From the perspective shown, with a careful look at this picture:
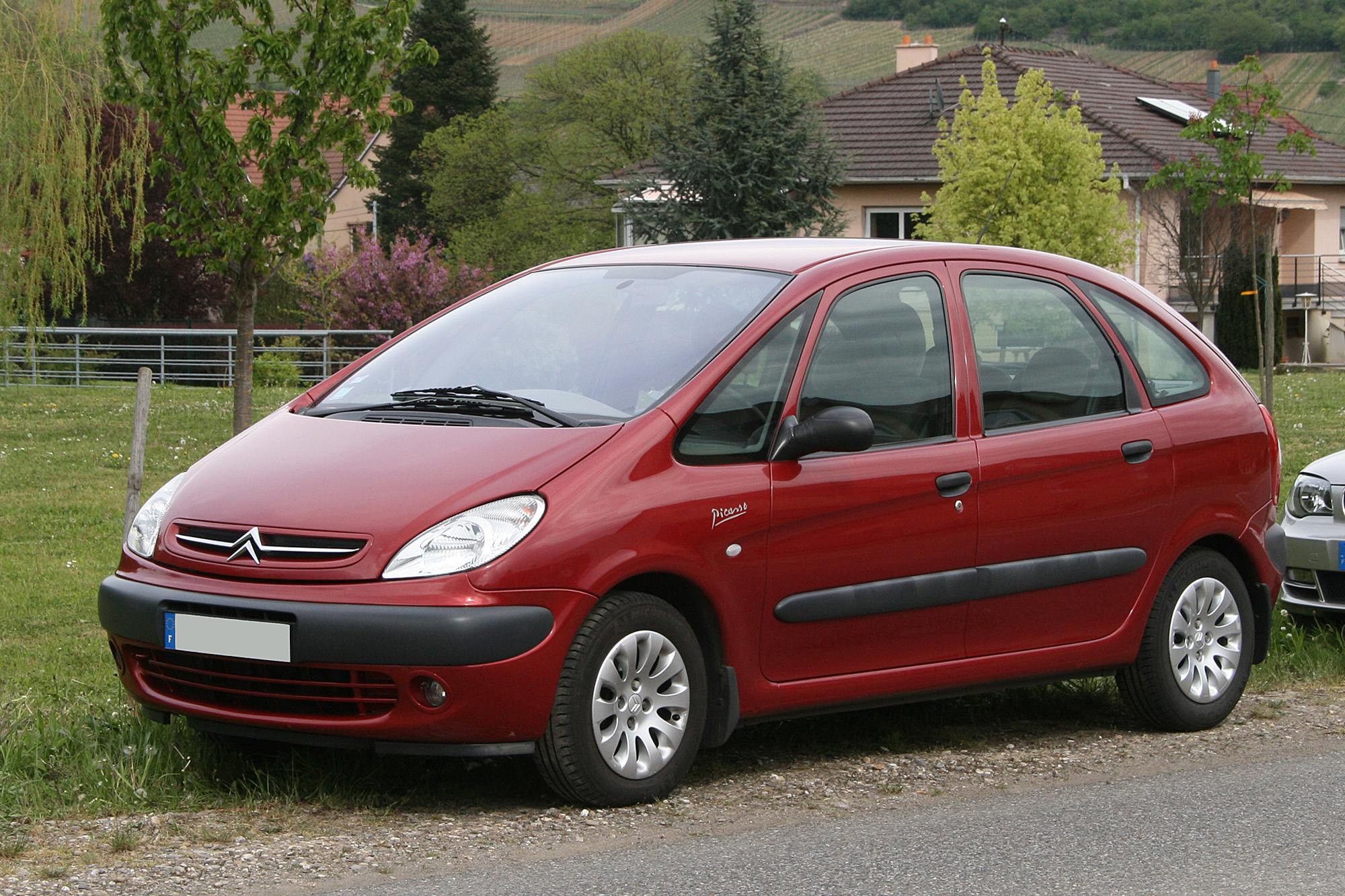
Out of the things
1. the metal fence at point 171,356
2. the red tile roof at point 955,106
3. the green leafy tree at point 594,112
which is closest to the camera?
the metal fence at point 171,356

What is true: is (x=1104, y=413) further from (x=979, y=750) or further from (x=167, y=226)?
(x=167, y=226)

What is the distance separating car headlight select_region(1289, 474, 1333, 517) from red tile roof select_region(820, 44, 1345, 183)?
99.4 ft

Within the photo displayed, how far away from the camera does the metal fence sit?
1277 inches

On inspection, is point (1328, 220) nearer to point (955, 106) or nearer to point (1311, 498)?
point (955, 106)

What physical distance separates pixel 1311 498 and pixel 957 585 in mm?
3160

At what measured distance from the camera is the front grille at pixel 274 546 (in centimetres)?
482

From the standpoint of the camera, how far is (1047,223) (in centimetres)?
2633

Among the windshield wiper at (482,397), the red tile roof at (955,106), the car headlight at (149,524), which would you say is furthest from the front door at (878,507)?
the red tile roof at (955,106)

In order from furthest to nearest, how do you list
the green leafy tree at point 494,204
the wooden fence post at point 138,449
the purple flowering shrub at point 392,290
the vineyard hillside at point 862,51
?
1. the vineyard hillside at point 862,51
2. the green leafy tree at point 494,204
3. the purple flowering shrub at point 392,290
4. the wooden fence post at point 138,449

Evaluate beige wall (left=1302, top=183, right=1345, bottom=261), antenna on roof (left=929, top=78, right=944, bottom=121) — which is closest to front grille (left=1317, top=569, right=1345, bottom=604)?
antenna on roof (left=929, top=78, right=944, bottom=121)

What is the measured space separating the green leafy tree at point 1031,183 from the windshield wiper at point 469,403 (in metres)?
20.8

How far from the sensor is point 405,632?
15.4 feet

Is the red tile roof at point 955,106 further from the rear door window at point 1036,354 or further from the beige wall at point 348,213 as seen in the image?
the beige wall at point 348,213

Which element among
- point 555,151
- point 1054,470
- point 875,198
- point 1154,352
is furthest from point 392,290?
point 1054,470
